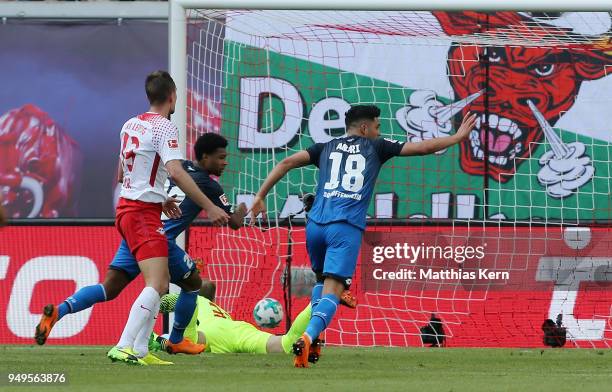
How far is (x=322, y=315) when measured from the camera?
28.6ft

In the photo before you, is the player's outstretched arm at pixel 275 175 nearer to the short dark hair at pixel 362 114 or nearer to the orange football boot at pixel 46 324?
the short dark hair at pixel 362 114

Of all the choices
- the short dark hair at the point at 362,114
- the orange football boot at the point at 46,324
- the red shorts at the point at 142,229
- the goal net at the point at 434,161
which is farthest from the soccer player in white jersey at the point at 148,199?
the goal net at the point at 434,161

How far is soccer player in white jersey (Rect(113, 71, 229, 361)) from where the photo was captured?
8.44 metres

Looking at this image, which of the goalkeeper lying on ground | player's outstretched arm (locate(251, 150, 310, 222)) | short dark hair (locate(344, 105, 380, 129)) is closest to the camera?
player's outstretched arm (locate(251, 150, 310, 222))

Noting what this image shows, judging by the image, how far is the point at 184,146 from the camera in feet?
37.8

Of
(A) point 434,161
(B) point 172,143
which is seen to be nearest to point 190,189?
(B) point 172,143

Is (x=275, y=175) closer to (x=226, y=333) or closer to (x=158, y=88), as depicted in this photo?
(x=158, y=88)

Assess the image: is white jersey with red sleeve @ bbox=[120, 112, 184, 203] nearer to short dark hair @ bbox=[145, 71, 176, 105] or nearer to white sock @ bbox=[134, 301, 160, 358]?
short dark hair @ bbox=[145, 71, 176, 105]

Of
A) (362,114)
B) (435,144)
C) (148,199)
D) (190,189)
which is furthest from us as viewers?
(362,114)

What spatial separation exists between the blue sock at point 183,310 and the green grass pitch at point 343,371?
0.73 ft

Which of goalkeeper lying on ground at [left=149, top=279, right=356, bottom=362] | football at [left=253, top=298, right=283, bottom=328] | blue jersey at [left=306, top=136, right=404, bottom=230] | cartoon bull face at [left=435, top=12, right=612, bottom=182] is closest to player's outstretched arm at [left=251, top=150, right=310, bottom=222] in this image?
blue jersey at [left=306, top=136, right=404, bottom=230]

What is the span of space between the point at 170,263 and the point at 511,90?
7368 millimetres

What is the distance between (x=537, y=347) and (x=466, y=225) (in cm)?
138

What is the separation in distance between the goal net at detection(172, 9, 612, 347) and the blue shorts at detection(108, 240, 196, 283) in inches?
100
